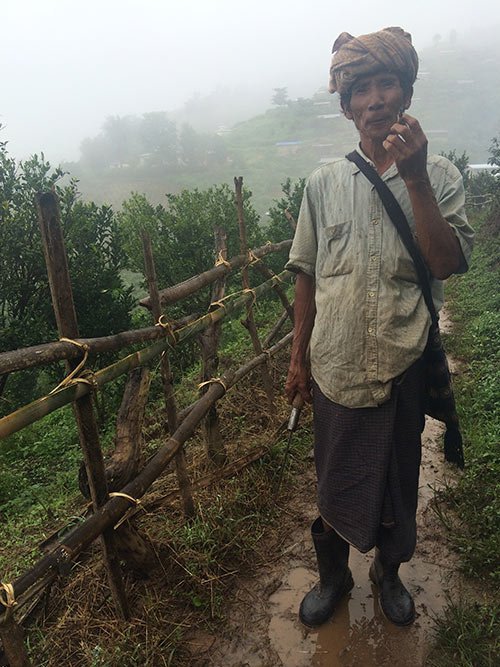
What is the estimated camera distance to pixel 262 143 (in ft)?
207

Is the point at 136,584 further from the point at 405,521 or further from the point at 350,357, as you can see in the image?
the point at 350,357

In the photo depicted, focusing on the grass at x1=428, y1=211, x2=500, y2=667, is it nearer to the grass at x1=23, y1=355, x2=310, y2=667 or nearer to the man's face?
the grass at x1=23, y1=355, x2=310, y2=667

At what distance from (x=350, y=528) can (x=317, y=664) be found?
64 cm

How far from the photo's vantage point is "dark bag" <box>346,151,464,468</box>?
1623mm

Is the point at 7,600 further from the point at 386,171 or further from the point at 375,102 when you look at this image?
the point at 375,102

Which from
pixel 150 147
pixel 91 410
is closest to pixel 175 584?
pixel 91 410

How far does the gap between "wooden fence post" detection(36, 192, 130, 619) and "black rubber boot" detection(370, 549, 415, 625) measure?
1170mm

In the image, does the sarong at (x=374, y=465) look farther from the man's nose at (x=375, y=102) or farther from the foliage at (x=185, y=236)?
the foliage at (x=185, y=236)

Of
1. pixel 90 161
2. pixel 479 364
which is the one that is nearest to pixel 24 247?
pixel 479 364

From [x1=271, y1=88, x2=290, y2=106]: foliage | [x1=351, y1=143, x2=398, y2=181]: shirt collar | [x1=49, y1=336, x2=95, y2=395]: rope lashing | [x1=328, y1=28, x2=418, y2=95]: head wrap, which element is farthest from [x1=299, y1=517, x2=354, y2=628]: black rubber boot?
[x1=271, y1=88, x2=290, y2=106]: foliage

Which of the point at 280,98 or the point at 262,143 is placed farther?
the point at 280,98

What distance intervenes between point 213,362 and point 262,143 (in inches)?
2579

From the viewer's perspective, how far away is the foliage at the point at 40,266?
5.31 m

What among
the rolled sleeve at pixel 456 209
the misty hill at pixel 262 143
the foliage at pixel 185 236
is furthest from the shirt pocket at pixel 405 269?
the misty hill at pixel 262 143
